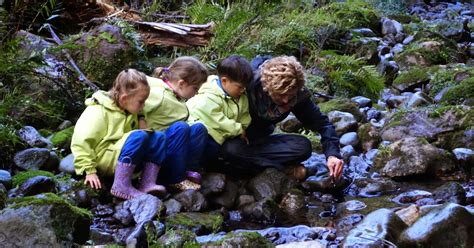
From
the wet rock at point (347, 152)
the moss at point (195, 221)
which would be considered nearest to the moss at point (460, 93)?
the wet rock at point (347, 152)

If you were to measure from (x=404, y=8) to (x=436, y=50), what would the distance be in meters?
6.35

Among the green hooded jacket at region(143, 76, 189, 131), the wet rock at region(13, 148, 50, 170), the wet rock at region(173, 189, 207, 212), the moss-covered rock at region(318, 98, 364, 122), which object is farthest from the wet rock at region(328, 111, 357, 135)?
the wet rock at region(13, 148, 50, 170)

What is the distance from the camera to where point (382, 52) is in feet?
30.1

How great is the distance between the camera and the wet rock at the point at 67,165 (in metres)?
3.95

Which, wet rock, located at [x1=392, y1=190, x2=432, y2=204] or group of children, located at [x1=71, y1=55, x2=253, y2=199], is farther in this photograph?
wet rock, located at [x1=392, y1=190, x2=432, y2=204]

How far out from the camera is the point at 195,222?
344 centimetres

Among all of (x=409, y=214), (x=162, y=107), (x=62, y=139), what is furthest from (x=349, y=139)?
(x=62, y=139)

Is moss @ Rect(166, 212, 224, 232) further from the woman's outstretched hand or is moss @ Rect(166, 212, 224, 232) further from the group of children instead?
the woman's outstretched hand

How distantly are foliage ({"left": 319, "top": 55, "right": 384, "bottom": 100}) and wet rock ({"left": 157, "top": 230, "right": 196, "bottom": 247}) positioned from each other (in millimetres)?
4495

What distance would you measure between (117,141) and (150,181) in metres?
0.33

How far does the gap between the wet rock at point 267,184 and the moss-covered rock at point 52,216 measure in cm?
143

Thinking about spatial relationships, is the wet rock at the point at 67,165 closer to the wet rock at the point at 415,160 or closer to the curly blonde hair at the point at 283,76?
the curly blonde hair at the point at 283,76

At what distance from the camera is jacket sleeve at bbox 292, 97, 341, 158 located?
13.9 feet

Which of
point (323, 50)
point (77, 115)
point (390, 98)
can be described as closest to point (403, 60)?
point (323, 50)
